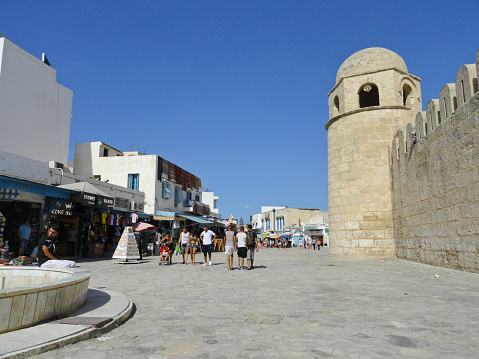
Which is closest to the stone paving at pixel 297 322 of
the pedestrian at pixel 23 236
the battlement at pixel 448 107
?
the battlement at pixel 448 107

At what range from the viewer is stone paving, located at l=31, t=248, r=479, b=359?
11.6ft

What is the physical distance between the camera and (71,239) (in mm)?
16828

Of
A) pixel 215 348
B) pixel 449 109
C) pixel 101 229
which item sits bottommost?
pixel 215 348

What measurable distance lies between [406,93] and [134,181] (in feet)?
64.5

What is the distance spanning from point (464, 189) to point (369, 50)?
10.1 metres

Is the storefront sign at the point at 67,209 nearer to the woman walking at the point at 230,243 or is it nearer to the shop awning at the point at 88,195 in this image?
the shop awning at the point at 88,195

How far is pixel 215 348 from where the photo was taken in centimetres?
363

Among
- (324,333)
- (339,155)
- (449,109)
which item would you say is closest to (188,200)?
(339,155)

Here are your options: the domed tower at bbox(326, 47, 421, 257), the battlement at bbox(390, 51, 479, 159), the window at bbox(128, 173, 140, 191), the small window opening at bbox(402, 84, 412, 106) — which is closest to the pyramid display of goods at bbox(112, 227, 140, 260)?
the domed tower at bbox(326, 47, 421, 257)

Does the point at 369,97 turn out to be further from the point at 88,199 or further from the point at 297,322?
the point at 297,322

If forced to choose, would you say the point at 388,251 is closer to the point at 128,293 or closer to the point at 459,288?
the point at 459,288

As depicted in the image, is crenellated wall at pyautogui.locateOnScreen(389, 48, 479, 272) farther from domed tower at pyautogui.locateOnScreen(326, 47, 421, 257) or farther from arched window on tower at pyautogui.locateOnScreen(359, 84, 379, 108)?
arched window on tower at pyautogui.locateOnScreen(359, 84, 379, 108)

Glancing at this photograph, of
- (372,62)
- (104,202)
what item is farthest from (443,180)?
(104,202)

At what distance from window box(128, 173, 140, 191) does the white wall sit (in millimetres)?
5044
